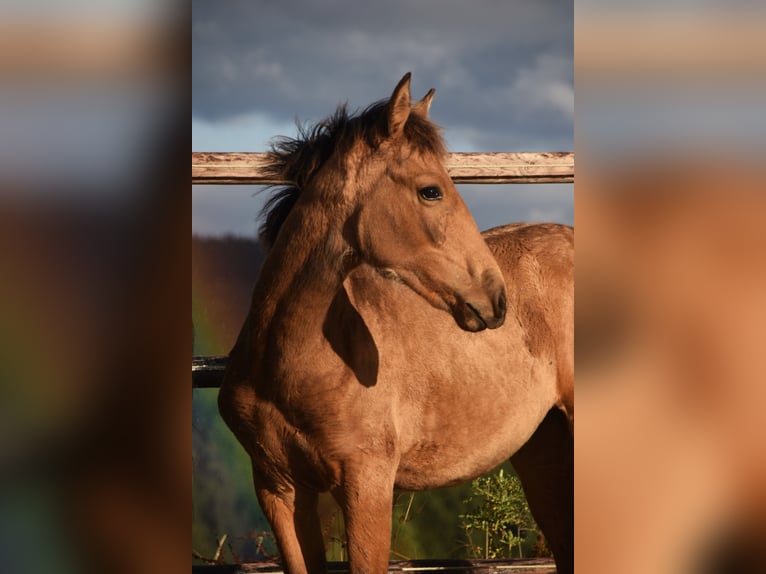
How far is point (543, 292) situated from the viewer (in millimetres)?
3045

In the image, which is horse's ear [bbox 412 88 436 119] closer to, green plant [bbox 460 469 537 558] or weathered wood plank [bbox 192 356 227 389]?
weathered wood plank [bbox 192 356 227 389]

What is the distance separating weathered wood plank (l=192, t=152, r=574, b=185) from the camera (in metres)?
3.18

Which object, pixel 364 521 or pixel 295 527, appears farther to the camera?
pixel 295 527

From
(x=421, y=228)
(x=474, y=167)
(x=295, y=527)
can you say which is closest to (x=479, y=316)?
(x=421, y=228)

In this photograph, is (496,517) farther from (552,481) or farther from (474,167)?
(474,167)

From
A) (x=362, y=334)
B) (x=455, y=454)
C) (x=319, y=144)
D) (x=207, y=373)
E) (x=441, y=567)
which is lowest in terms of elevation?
(x=441, y=567)

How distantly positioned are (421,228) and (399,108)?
36 centimetres

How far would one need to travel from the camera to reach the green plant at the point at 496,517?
13.2ft
